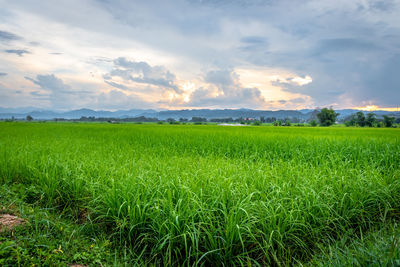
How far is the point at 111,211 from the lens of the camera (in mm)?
3838

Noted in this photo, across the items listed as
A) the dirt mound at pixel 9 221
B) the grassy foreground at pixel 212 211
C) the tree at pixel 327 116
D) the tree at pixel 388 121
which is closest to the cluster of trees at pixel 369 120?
the tree at pixel 388 121

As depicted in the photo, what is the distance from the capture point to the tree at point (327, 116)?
88125 mm

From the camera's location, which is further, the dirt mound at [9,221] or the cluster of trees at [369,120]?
the cluster of trees at [369,120]

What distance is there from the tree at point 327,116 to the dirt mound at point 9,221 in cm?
10060

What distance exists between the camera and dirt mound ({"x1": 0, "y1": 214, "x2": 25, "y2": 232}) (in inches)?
130

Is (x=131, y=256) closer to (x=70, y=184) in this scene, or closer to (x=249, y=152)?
(x=70, y=184)

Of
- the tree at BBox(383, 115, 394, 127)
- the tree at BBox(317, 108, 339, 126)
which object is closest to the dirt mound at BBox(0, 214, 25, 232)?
the tree at BBox(383, 115, 394, 127)

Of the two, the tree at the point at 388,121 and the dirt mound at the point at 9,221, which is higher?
the tree at the point at 388,121

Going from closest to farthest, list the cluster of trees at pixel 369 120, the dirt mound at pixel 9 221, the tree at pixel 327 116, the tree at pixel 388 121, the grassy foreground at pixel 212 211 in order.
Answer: the grassy foreground at pixel 212 211, the dirt mound at pixel 9 221, the tree at pixel 388 121, the cluster of trees at pixel 369 120, the tree at pixel 327 116

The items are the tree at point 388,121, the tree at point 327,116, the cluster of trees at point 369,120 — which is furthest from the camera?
the tree at point 327,116

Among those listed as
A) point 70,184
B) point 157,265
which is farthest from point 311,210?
point 70,184

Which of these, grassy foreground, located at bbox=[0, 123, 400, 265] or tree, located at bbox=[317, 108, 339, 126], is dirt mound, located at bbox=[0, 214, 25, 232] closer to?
grassy foreground, located at bbox=[0, 123, 400, 265]

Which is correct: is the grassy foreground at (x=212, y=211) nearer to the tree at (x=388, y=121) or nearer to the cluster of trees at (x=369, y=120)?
the tree at (x=388, y=121)

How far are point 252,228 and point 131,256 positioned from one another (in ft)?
6.14
